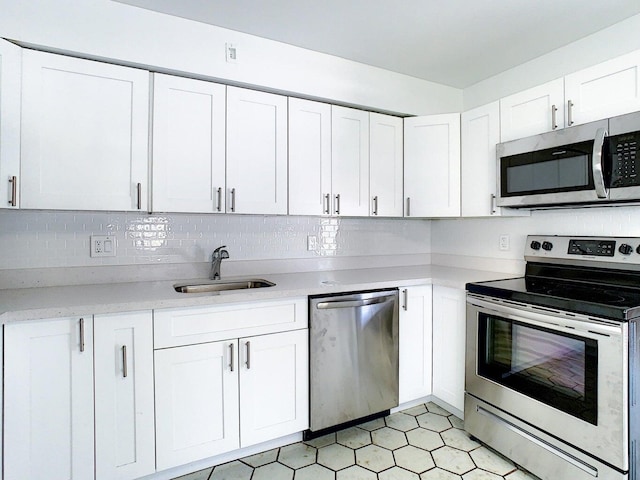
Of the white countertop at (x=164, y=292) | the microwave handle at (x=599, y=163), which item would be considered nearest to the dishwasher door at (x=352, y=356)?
the white countertop at (x=164, y=292)

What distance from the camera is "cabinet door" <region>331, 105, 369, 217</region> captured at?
7.93ft

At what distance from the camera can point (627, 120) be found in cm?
163

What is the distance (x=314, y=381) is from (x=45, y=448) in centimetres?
124

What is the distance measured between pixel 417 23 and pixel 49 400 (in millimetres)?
2600

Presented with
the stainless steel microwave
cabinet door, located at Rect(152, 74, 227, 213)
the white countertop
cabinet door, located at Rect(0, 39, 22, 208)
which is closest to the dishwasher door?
the white countertop

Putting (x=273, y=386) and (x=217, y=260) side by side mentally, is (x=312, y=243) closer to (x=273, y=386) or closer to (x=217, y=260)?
(x=217, y=260)

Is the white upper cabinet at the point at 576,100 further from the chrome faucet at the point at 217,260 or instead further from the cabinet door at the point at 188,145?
the chrome faucet at the point at 217,260

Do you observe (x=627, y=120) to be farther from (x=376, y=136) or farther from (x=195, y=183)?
(x=195, y=183)

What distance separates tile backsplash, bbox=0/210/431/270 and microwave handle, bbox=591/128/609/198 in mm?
1531

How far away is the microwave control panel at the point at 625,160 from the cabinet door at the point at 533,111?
0.34 metres

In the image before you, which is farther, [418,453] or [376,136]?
[376,136]

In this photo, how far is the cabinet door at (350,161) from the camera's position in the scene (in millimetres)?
2416

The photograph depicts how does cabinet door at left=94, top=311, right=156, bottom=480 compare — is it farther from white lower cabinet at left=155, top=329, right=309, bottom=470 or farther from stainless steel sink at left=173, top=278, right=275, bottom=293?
stainless steel sink at left=173, top=278, right=275, bottom=293

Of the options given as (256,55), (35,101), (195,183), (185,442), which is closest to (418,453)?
(185,442)
